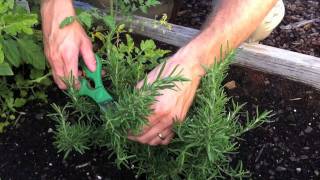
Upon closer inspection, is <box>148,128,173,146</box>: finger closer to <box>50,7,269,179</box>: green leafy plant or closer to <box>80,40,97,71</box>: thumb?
<box>50,7,269,179</box>: green leafy plant

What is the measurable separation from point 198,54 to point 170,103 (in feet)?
0.77

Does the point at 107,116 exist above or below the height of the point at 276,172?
above

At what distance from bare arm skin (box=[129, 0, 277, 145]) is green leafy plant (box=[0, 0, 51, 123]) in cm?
51

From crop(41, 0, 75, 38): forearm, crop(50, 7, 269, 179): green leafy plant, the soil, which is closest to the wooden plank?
the soil

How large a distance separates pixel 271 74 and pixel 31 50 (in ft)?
3.46

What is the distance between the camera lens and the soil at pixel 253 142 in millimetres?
2109

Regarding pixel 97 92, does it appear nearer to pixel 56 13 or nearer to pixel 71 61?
pixel 71 61

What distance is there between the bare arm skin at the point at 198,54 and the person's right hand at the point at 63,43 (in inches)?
10.8

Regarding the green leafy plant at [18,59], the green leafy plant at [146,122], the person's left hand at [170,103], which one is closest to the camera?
the green leafy plant at [146,122]

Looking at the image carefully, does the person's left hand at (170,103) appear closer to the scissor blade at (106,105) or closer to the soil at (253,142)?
the scissor blade at (106,105)


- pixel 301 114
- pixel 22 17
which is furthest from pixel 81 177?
pixel 301 114

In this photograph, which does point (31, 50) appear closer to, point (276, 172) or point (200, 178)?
point (200, 178)

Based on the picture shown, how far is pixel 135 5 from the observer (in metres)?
2.28

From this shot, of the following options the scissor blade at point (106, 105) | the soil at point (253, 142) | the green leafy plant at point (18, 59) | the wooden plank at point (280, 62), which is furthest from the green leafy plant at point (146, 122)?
the wooden plank at point (280, 62)
